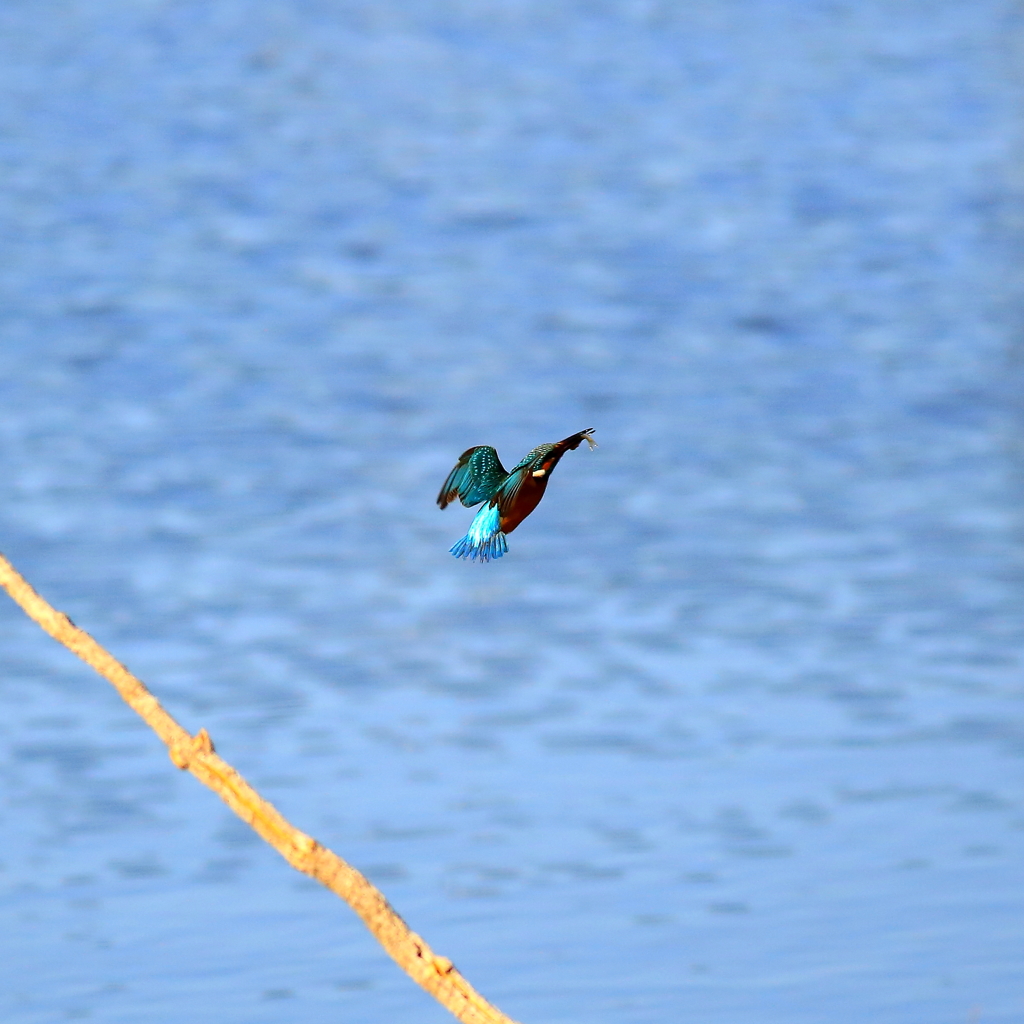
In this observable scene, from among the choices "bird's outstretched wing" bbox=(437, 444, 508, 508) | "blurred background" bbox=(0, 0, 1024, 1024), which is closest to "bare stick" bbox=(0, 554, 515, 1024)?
"bird's outstretched wing" bbox=(437, 444, 508, 508)

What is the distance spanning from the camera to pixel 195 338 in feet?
41.4

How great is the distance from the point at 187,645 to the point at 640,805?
2.14m

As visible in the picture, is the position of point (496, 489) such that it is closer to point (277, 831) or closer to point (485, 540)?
point (485, 540)

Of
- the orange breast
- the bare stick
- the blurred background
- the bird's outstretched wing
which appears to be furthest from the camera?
the blurred background

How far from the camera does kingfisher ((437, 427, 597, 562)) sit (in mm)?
2139

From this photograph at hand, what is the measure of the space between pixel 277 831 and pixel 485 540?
Answer: 0.71m

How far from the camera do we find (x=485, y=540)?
2.22 meters

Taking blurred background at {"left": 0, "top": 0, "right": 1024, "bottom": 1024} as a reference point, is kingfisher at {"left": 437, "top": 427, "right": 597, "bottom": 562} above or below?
below

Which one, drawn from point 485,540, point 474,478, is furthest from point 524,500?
point 474,478

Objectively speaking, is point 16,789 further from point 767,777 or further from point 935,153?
point 935,153

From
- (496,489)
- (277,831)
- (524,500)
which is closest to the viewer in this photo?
(524,500)

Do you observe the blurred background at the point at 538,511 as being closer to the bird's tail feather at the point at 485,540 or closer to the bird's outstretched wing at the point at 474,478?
the bird's outstretched wing at the point at 474,478

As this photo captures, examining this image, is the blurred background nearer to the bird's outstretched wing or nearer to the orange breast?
the bird's outstretched wing

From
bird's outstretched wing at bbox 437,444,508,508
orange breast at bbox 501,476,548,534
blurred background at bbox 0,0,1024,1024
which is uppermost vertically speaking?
blurred background at bbox 0,0,1024,1024
